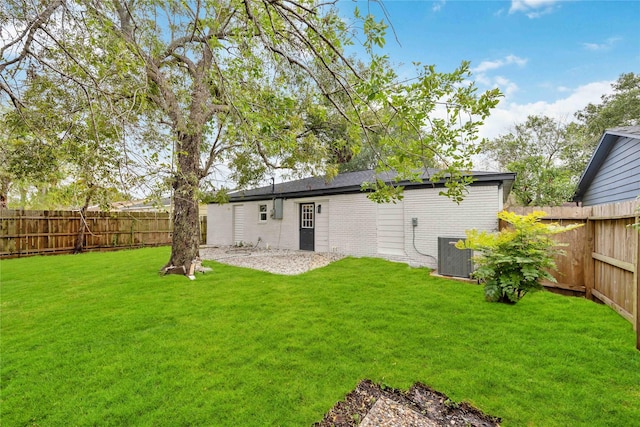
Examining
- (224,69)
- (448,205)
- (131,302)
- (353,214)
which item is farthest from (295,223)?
(224,69)

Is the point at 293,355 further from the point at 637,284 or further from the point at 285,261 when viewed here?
the point at 285,261

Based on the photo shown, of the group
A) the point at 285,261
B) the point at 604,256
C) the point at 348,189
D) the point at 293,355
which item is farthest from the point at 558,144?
the point at 293,355

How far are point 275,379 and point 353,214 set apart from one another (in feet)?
24.3

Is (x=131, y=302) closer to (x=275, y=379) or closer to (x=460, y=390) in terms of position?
(x=275, y=379)

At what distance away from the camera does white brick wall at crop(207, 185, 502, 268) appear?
736 cm

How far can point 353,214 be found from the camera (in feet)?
32.0

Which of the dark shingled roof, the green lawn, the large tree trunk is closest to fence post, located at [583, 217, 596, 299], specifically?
the green lawn

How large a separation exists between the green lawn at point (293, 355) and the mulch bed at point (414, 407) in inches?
4.1

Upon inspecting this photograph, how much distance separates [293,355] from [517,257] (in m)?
3.60

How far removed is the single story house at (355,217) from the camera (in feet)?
24.4

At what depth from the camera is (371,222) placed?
30.6 ft

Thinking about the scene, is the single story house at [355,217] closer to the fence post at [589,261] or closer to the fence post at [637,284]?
the fence post at [589,261]

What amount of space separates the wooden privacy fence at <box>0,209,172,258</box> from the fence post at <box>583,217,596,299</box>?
1080cm

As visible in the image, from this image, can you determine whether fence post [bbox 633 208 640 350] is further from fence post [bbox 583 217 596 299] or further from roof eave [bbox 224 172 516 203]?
roof eave [bbox 224 172 516 203]
